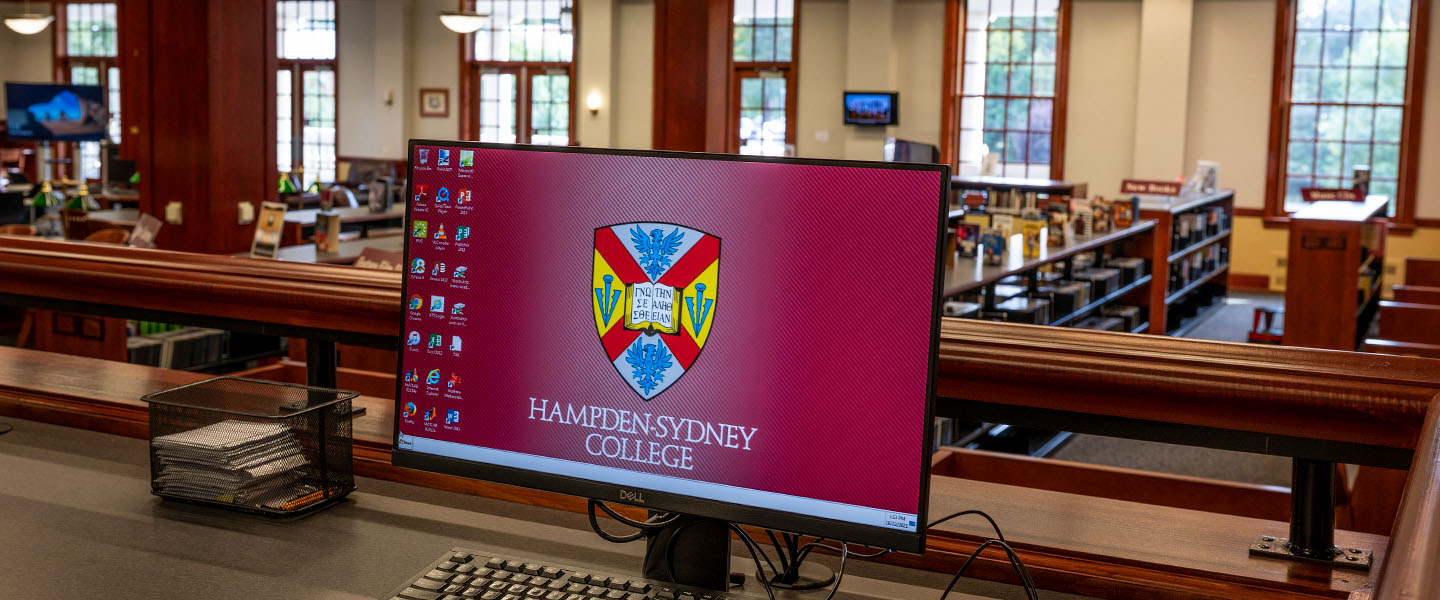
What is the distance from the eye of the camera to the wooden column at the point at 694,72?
7914 mm

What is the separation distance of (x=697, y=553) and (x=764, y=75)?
1383cm

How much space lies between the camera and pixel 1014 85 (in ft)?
44.6

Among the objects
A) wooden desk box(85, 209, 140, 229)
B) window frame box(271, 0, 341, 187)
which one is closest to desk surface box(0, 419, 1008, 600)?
wooden desk box(85, 209, 140, 229)

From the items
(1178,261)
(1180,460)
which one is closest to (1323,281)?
(1180,460)

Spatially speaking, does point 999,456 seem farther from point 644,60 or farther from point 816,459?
point 644,60

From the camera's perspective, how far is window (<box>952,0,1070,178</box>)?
13383 millimetres

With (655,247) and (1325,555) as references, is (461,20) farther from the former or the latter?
(1325,555)

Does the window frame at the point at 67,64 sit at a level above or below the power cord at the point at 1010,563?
above

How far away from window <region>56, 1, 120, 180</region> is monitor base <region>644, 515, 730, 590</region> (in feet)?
61.2

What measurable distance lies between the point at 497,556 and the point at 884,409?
1.35 ft

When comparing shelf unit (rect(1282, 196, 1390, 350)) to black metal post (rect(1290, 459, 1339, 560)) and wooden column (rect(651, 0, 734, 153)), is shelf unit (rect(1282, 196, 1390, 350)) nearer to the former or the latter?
wooden column (rect(651, 0, 734, 153))

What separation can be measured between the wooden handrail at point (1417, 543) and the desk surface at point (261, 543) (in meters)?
0.50

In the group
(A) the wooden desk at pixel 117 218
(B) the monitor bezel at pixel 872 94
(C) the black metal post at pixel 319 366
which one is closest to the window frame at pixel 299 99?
(B) the monitor bezel at pixel 872 94

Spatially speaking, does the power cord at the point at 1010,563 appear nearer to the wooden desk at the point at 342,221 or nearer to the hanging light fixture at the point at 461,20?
the wooden desk at the point at 342,221
